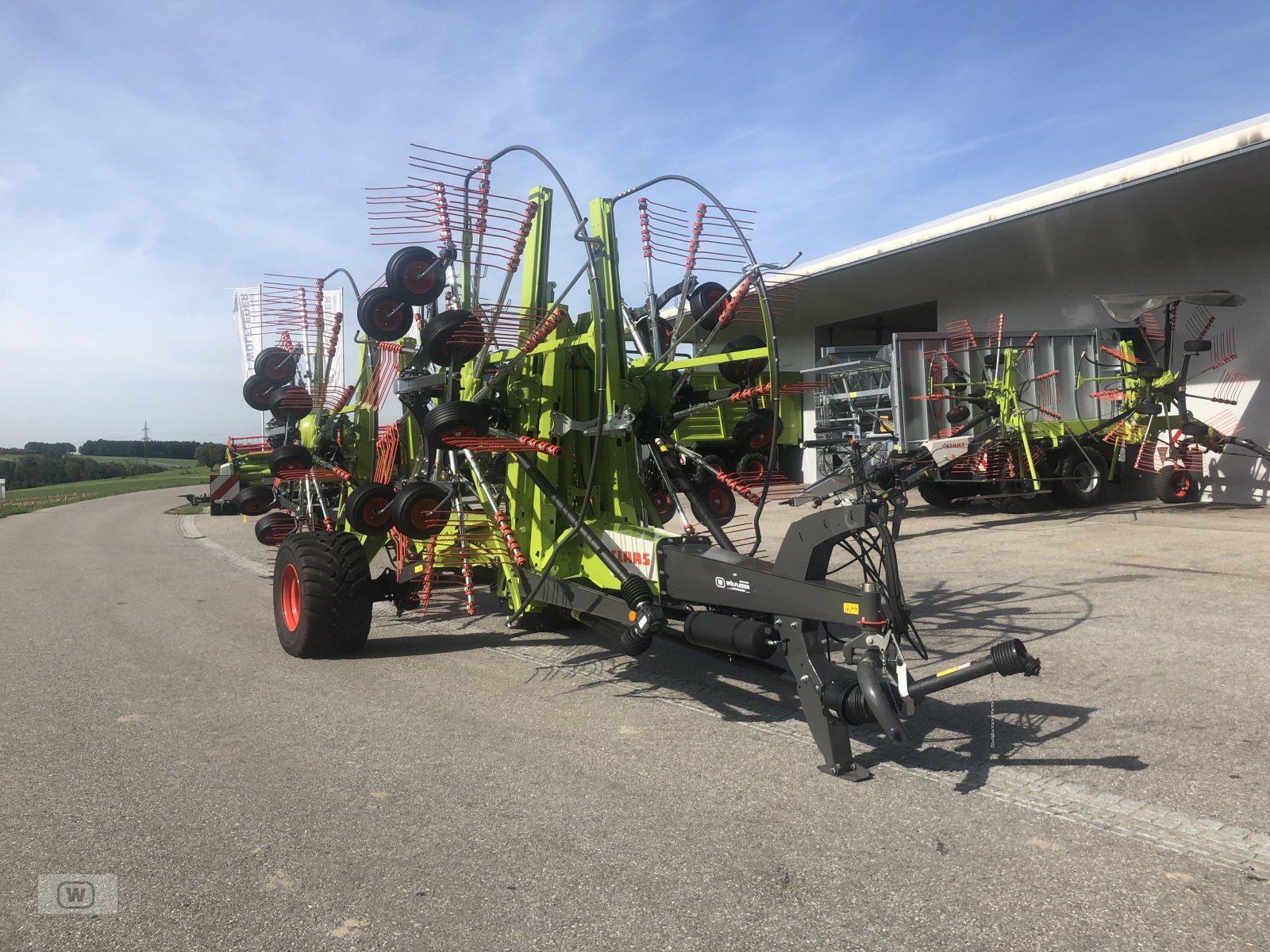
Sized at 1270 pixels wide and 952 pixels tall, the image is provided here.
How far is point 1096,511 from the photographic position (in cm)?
1398

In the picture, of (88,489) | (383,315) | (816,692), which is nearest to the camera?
(816,692)

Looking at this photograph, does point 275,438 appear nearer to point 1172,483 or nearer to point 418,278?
point 418,278

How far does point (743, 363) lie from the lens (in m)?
5.43

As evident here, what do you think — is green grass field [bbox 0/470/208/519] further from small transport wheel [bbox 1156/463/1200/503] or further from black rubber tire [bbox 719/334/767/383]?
black rubber tire [bbox 719/334/767/383]

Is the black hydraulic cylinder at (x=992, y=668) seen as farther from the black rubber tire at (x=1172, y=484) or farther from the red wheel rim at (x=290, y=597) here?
the black rubber tire at (x=1172, y=484)

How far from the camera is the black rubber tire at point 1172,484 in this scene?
14.7m

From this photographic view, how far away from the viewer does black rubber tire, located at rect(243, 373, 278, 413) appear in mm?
8438

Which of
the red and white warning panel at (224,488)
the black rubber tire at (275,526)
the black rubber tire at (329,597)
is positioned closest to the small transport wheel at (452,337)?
the black rubber tire at (329,597)

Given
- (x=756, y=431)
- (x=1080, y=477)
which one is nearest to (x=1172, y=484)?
(x=1080, y=477)

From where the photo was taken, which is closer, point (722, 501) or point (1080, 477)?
point (722, 501)

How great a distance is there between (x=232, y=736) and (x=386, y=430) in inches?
128

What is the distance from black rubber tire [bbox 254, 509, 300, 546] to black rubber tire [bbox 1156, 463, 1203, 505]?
42.7 ft

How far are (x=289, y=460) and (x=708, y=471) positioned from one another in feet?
11.0

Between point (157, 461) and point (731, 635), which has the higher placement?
point (157, 461)
